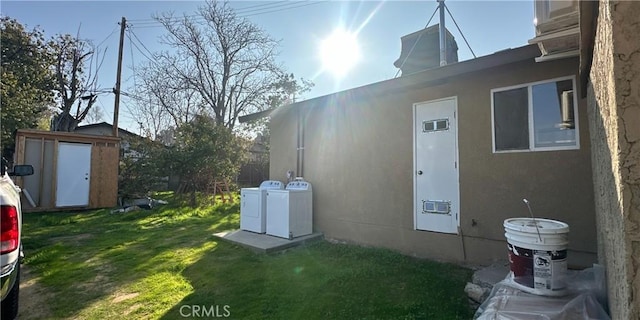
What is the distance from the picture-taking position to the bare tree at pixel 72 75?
564 inches

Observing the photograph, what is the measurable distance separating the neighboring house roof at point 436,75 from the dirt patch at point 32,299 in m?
4.32

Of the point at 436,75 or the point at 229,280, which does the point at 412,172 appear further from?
the point at 229,280

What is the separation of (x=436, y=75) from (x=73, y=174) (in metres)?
10.2

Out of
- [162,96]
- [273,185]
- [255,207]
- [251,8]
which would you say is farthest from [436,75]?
[162,96]

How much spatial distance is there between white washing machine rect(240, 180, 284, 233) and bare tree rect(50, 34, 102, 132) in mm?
12900

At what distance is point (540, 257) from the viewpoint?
6.61 ft

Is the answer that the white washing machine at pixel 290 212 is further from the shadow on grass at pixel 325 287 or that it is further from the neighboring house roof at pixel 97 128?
the neighboring house roof at pixel 97 128

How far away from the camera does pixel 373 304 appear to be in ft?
9.22

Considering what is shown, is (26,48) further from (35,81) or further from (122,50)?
(122,50)

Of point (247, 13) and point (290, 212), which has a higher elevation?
point (247, 13)

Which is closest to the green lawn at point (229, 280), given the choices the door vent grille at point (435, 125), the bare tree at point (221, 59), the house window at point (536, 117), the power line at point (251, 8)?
the house window at point (536, 117)

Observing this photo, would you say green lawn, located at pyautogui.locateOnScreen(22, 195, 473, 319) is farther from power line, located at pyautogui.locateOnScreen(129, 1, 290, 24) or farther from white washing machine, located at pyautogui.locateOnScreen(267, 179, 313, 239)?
power line, located at pyautogui.locateOnScreen(129, 1, 290, 24)

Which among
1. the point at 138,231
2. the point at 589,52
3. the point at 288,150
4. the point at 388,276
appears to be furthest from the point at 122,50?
the point at 589,52

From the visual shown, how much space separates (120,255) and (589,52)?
19.0ft
